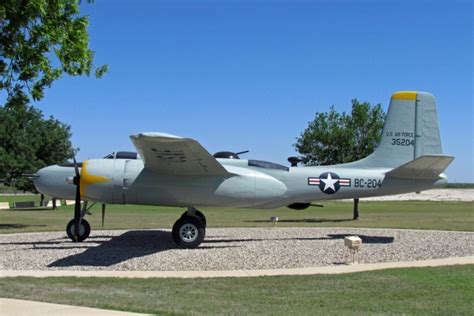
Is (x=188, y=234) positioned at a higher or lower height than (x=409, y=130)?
lower

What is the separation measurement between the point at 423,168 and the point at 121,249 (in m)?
9.10

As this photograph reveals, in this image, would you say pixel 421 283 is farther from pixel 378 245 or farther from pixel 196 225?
pixel 196 225

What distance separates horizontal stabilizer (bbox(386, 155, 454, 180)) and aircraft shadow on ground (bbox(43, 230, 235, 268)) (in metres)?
6.25

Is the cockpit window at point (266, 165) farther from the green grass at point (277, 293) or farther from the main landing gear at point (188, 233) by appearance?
the green grass at point (277, 293)

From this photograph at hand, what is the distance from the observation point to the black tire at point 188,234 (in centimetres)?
1501

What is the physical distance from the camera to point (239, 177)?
1545cm

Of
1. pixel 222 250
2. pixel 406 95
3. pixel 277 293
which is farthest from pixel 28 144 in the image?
pixel 277 293

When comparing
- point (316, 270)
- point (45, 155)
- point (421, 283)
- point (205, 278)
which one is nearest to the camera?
point (421, 283)

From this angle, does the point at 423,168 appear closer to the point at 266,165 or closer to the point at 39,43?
the point at 266,165

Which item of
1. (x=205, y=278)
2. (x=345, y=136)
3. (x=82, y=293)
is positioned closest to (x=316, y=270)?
(x=205, y=278)

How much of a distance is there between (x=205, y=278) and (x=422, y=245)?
781cm

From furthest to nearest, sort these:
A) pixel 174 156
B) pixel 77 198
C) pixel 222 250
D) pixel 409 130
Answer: pixel 409 130, pixel 77 198, pixel 222 250, pixel 174 156

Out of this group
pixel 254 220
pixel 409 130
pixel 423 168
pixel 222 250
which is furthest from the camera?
pixel 254 220

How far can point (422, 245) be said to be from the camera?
1561cm
